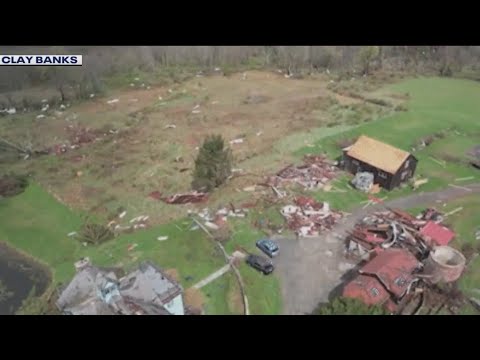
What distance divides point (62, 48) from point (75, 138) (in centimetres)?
862

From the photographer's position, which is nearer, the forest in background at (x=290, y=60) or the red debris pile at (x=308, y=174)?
the red debris pile at (x=308, y=174)

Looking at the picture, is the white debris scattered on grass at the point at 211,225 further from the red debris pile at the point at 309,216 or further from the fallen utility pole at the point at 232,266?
the red debris pile at the point at 309,216

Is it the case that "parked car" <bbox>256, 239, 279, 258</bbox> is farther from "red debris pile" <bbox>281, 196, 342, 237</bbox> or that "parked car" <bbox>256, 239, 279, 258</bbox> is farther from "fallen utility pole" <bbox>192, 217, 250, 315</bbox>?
"red debris pile" <bbox>281, 196, 342, 237</bbox>

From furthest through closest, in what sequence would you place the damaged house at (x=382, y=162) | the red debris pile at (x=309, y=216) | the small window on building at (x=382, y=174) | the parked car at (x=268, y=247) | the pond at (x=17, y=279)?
the small window on building at (x=382, y=174) → the damaged house at (x=382, y=162) → the red debris pile at (x=309, y=216) → the parked car at (x=268, y=247) → the pond at (x=17, y=279)

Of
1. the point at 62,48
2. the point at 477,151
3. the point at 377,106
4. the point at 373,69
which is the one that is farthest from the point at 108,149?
the point at 373,69

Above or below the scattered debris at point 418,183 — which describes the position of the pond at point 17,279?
below

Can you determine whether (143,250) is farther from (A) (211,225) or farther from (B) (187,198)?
(B) (187,198)

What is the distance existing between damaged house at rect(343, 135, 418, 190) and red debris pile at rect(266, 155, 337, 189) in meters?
1.94

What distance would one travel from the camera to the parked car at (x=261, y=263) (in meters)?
26.2

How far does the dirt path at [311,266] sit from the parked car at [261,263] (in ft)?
2.35

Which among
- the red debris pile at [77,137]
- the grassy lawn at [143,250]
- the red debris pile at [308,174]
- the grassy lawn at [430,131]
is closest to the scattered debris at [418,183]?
the grassy lawn at [430,131]

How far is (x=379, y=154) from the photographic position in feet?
115

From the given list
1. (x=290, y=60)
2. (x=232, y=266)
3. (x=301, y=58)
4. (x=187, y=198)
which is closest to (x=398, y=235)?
(x=232, y=266)

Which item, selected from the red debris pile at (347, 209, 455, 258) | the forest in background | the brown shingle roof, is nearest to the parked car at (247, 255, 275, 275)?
the red debris pile at (347, 209, 455, 258)
